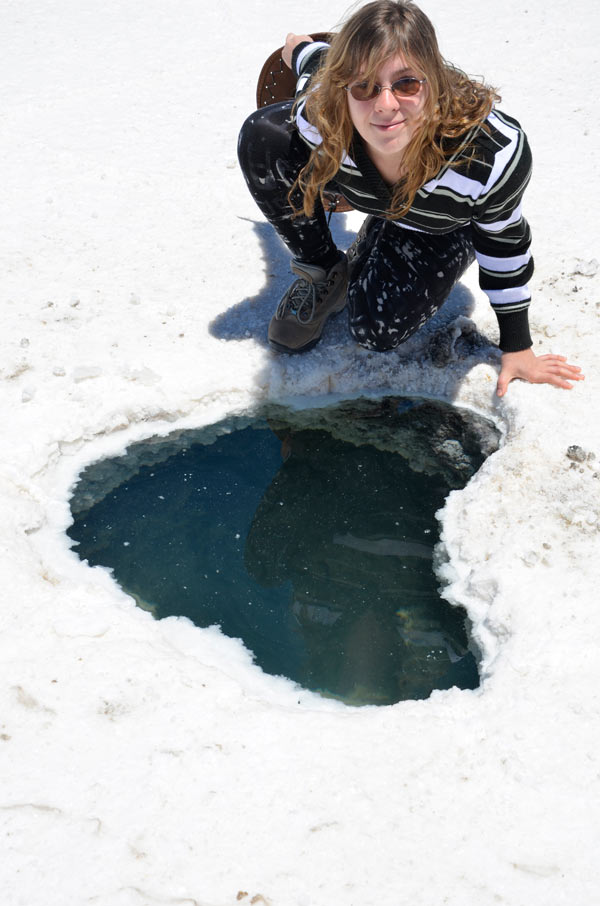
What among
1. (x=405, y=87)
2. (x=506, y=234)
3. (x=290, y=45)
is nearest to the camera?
(x=405, y=87)

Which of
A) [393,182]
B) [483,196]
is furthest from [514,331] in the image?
[393,182]

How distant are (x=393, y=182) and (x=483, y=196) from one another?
24 cm

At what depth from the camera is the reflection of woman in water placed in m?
1.96

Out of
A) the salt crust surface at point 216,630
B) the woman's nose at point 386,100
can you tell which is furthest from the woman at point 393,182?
the salt crust surface at point 216,630

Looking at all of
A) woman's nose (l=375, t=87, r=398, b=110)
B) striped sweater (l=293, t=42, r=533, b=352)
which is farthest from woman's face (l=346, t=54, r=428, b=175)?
striped sweater (l=293, t=42, r=533, b=352)

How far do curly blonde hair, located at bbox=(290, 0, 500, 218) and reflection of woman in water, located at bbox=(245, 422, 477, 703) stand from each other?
781mm

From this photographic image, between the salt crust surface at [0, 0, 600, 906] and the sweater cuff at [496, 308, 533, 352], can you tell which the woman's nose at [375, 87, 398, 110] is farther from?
the salt crust surface at [0, 0, 600, 906]

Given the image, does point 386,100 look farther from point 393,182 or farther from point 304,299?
point 304,299

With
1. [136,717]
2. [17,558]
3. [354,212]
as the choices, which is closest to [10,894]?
[136,717]

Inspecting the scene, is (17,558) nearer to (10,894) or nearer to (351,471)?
(10,894)

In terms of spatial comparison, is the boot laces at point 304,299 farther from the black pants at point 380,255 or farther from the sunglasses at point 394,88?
the sunglasses at point 394,88

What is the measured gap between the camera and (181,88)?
4.27 m

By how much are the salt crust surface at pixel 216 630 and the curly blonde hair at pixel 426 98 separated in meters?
0.74

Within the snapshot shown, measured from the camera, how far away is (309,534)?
2.32m
